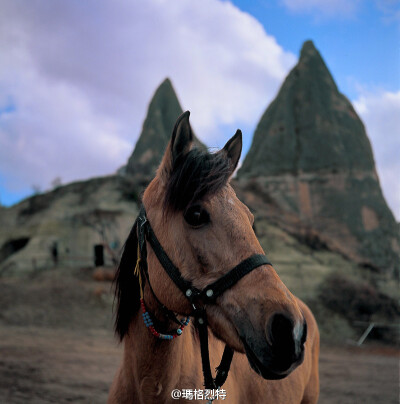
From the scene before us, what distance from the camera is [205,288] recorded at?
1.56 metres

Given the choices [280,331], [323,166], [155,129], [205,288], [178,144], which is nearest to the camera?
[280,331]

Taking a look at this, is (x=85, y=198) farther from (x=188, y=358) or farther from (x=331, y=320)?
(x=188, y=358)

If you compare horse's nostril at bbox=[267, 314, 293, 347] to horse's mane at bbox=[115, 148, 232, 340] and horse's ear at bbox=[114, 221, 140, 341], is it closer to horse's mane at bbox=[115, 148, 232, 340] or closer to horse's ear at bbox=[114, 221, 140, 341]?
horse's mane at bbox=[115, 148, 232, 340]

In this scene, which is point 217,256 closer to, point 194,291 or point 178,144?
point 194,291

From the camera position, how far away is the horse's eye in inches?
64.5

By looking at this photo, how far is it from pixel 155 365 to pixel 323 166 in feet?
93.8

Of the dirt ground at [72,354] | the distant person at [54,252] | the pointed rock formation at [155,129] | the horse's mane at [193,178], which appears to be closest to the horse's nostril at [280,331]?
the horse's mane at [193,178]

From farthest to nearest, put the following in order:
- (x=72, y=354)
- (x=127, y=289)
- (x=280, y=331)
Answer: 1. (x=72, y=354)
2. (x=127, y=289)
3. (x=280, y=331)

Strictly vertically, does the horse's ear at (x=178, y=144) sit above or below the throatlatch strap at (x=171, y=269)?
above

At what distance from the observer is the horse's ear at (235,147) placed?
2086 mm

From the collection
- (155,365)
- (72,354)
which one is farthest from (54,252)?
(155,365)

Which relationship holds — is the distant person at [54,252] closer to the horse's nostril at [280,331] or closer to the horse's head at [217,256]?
the horse's head at [217,256]

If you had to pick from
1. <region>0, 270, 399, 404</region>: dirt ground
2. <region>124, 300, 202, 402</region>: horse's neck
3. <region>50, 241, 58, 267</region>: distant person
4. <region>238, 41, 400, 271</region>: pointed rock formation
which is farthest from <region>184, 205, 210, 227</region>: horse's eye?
<region>50, 241, 58, 267</region>: distant person

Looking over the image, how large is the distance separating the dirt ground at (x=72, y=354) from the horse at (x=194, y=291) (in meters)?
4.86
